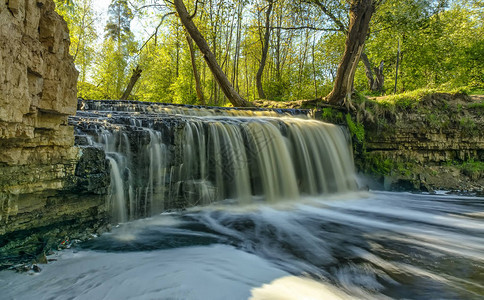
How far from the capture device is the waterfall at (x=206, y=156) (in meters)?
4.82

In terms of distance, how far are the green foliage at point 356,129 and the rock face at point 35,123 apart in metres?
8.72

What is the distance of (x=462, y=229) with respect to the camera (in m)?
5.21

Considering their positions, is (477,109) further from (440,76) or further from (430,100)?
(440,76)

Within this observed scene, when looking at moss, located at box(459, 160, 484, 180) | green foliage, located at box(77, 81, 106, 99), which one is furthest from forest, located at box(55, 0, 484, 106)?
moss, located at box(459, 160, 484, 180)

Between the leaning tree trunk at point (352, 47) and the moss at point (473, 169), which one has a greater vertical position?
the leaning tree trunk at point (352, 47)

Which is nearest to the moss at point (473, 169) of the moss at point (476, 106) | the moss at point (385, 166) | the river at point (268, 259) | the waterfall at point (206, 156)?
the moss at point (385, 166)

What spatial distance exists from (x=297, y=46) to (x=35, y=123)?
81.1ft

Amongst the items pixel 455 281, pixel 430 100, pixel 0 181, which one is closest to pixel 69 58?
pixel 0 181

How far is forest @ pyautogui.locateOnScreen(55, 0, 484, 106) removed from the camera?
43.2 feet

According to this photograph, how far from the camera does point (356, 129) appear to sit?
980cm

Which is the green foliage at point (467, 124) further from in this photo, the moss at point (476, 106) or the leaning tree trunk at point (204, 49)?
the leaning tree trunk at point (204, 49)

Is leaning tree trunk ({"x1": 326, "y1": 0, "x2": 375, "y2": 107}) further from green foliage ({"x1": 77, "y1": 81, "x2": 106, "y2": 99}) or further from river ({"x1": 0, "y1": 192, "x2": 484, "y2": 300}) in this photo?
green foliage ({"x1": 77, "y1": 81, "x2": 106, "y2": 99})

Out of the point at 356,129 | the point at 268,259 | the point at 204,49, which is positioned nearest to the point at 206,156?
the point at 268,259

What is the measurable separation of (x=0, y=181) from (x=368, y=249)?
488cm
